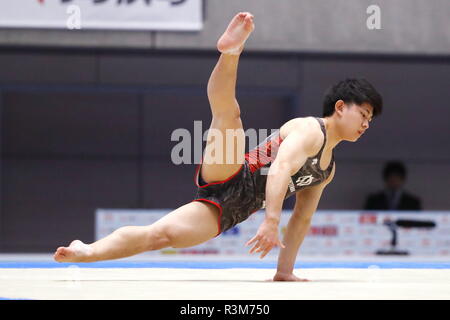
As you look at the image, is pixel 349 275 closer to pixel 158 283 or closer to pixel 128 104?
pixel 158 283

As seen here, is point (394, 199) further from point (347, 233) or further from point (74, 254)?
point (74, 254)

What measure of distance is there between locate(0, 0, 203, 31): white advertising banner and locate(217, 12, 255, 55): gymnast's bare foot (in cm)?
561

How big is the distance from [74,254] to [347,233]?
18.6 ft

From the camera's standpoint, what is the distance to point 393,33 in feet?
31.7

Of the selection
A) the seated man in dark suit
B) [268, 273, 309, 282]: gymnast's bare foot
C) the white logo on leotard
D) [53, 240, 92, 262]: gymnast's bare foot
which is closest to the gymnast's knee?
[53, 240, 92, 262]: gymnast's bare foot

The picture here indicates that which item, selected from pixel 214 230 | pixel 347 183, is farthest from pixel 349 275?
pixel 347 183

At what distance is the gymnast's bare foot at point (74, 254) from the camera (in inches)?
136

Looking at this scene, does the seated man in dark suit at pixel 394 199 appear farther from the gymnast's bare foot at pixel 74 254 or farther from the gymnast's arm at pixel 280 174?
the gymnast's bare foot at pixel 74 254

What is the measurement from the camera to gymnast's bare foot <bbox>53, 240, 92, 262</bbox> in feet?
11.3

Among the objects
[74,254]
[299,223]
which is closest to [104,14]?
[299,223]

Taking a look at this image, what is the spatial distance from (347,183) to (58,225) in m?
4.25

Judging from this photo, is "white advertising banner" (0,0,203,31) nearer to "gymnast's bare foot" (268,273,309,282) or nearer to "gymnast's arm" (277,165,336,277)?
"gymnast's arm" (277,165,336,277)

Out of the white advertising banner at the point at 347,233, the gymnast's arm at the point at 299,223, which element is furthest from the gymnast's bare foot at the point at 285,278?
the white advertising banner at the point at 347,233

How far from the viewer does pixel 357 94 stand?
390 cm
